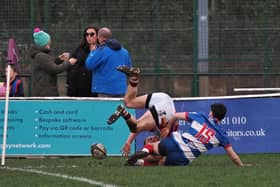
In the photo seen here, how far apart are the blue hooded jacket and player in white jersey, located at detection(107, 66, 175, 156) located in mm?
1245

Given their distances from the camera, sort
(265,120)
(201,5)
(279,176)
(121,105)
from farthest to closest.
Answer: (201,5), (265,120), (121,105), (279,176)

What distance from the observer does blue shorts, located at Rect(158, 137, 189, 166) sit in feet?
41.6

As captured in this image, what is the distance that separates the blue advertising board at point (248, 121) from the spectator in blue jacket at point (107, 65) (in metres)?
0.60

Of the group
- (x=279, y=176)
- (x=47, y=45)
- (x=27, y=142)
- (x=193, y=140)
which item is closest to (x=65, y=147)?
(x=27, y=142)

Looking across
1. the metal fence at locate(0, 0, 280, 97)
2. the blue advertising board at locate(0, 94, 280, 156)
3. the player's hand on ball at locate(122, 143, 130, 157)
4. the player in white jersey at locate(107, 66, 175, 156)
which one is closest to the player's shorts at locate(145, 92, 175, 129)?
the player in white jersey at locate(107, 66, 175, 156)

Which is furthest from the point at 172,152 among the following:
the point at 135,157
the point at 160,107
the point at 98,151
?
the point at 98,151

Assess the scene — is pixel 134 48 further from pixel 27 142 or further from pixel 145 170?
pixel 145 170

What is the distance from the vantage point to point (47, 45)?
51.3 feet

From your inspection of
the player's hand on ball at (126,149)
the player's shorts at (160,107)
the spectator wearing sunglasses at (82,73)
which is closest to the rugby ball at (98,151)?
the player's hand on ball at (126,149)

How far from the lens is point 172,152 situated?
1273 centimetres

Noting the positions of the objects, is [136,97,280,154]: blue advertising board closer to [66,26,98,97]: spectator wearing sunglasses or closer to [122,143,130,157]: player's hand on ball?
[122,143,130,157]: player's hand on ball

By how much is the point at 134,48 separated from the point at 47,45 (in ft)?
12.8

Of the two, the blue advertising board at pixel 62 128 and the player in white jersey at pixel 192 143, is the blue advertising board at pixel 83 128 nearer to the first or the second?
the blue advertising board at pixel 62 128

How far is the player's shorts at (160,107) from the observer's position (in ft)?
44.5
